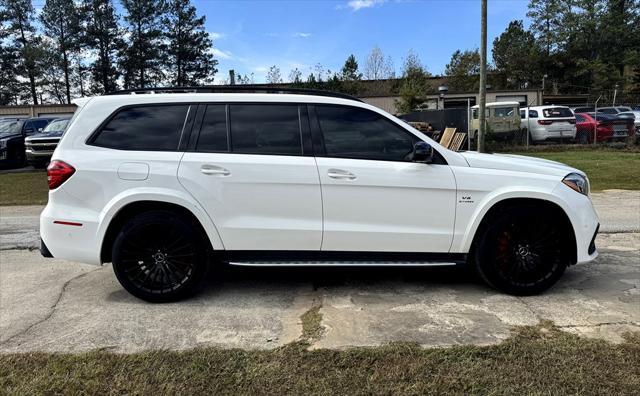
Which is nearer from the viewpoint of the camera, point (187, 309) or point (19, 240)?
point (187, 309)

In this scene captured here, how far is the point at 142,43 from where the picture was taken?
176 feet

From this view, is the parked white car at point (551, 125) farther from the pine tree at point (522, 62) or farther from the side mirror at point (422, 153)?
the pine tree at point (522, 62)

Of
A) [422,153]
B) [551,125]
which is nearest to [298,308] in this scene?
[422,153]

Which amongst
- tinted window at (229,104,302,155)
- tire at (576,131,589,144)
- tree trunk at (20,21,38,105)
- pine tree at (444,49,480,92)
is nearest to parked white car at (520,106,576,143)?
tire at (576,131,589,144)

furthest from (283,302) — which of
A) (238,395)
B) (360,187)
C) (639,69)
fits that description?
(639,69)

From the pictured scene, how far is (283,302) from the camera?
4.40 meters

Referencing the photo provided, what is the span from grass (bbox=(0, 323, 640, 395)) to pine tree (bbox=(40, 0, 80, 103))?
59.0 meters

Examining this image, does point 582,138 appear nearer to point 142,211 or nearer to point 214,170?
point 214,170

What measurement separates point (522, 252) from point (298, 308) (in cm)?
206

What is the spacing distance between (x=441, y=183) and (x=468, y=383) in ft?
6.06

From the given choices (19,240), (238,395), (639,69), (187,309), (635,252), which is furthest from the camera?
(639,69)

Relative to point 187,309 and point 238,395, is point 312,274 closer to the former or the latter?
point 187,309

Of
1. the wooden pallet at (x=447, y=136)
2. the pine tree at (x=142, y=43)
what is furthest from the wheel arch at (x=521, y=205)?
the pine tree at (x=142, y=43)

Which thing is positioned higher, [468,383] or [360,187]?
[360,187]
